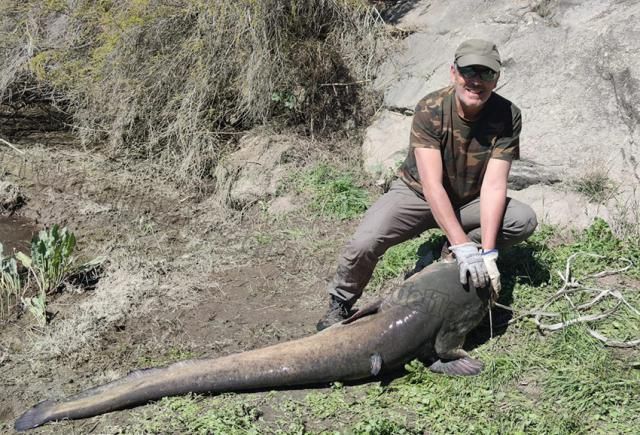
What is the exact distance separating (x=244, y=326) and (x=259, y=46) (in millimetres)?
3671

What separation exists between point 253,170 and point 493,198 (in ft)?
11.3

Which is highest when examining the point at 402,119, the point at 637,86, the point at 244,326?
the point at 637,86

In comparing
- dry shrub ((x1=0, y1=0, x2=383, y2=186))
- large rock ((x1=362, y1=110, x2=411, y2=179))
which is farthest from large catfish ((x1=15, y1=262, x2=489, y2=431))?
dry shrub ((x1=0, y1=0, x2=383, y2=186))

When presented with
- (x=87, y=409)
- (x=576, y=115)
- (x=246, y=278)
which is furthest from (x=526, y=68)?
(x=87, y=409)

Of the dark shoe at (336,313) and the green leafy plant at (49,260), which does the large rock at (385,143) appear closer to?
the dark shoe at (336,313)

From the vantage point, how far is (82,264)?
5.92 metres

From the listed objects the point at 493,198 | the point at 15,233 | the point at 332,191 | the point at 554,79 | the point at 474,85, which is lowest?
the point at 15,233

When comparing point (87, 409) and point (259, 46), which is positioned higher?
point (259, 46)

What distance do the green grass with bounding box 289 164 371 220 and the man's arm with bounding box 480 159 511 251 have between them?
7.39ft

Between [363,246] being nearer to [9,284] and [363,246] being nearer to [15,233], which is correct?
[9,284]

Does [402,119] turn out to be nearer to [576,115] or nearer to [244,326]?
[576,115]

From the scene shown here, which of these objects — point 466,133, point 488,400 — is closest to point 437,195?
point 466,133

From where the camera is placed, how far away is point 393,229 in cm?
466

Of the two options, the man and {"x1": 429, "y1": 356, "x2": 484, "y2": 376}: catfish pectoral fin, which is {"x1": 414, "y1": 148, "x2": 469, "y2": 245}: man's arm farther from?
{"x1": 429, "y1": 356, "x2": 484, "y2": 376}: catfish pectoral fin
